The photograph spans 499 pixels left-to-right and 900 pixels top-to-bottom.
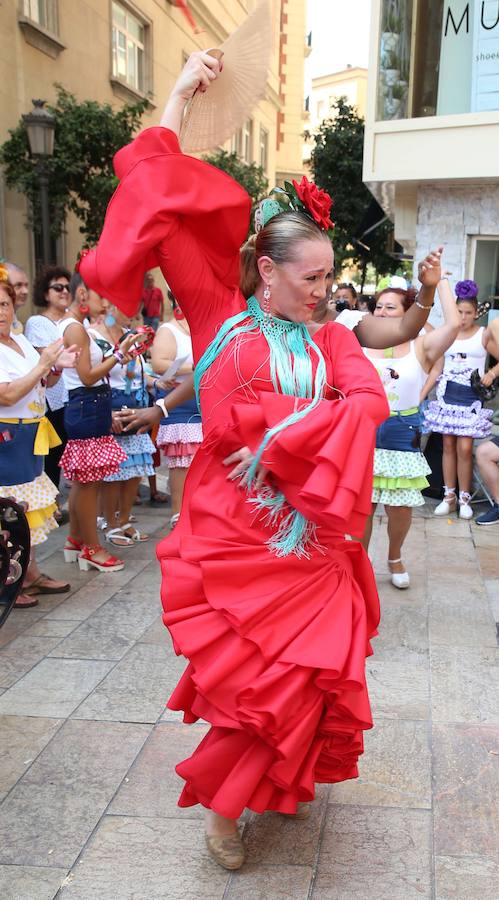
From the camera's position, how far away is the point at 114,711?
Result: 3.31 m

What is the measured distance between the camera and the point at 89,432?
16.9 feet

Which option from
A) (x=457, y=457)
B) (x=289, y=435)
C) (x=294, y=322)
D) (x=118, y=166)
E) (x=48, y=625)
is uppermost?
(x=118, y=166)

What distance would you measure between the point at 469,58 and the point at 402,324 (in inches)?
262

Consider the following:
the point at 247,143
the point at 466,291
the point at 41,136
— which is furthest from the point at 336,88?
the point at 466,291

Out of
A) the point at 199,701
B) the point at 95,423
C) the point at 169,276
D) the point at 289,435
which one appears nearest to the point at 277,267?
the point at 169,276

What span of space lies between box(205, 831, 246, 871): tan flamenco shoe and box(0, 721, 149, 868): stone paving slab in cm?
44

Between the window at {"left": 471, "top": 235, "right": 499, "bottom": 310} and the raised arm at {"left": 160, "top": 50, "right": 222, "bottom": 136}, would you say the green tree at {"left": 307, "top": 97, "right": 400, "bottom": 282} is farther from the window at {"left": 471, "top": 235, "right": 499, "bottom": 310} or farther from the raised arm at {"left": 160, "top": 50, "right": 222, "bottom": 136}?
the raised arm at {"left": 160, "top": 50, "right": 222, "bottom": 136}

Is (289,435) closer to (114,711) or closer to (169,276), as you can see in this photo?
(169,276)

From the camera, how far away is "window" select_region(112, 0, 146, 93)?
51.4ft

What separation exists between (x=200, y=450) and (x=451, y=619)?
8.47 feet

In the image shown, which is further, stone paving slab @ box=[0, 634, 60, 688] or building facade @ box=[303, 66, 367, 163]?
building facade @ box=[303, 66, 367, 163]

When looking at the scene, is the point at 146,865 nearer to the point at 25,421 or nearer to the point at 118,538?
the point at 25,421

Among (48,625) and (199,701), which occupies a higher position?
(199,701)

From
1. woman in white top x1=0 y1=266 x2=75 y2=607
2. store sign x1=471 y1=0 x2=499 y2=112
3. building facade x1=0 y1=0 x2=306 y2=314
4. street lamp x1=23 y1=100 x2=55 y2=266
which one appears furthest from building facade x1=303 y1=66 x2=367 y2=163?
woman in white top x1=0 y1=266 x2=75 y2=607
